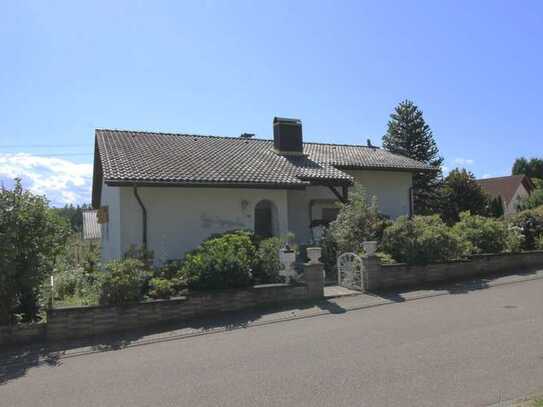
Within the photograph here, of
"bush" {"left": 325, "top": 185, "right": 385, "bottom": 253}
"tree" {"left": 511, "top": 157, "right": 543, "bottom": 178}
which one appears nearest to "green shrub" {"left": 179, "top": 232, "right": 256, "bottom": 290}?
"bush" {"left": 325, "top": 185, "right": 385, "bottom": 253}

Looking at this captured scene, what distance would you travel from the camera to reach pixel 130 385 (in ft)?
17.7

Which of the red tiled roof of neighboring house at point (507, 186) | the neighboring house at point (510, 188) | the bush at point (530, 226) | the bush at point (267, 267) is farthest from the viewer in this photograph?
the red tiled roof of neighboring house at point (507, 186)

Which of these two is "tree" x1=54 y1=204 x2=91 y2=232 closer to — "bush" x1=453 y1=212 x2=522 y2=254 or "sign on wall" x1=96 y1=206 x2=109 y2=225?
"sign on wall" x1=96 y1=206 x2=109 y2=225

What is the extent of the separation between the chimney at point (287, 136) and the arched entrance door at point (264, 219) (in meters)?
4.60

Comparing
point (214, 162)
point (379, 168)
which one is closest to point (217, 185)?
point (214, 162)

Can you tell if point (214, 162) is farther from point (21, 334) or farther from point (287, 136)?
point (21, 334)

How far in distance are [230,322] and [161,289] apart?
157 cm

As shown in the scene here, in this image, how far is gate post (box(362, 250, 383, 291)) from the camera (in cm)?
1091

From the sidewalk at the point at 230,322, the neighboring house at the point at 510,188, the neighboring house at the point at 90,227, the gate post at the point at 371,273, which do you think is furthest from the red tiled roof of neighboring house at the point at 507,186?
the gate post at the point at 371,273

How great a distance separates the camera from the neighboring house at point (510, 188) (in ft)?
155

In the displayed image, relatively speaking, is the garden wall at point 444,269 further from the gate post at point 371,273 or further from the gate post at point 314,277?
the gate post at point 314,277

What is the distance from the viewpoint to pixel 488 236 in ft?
45.9

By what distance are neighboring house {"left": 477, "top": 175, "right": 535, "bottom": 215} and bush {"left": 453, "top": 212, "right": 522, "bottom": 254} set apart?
35.3 m

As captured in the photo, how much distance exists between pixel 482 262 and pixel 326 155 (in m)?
9.40
